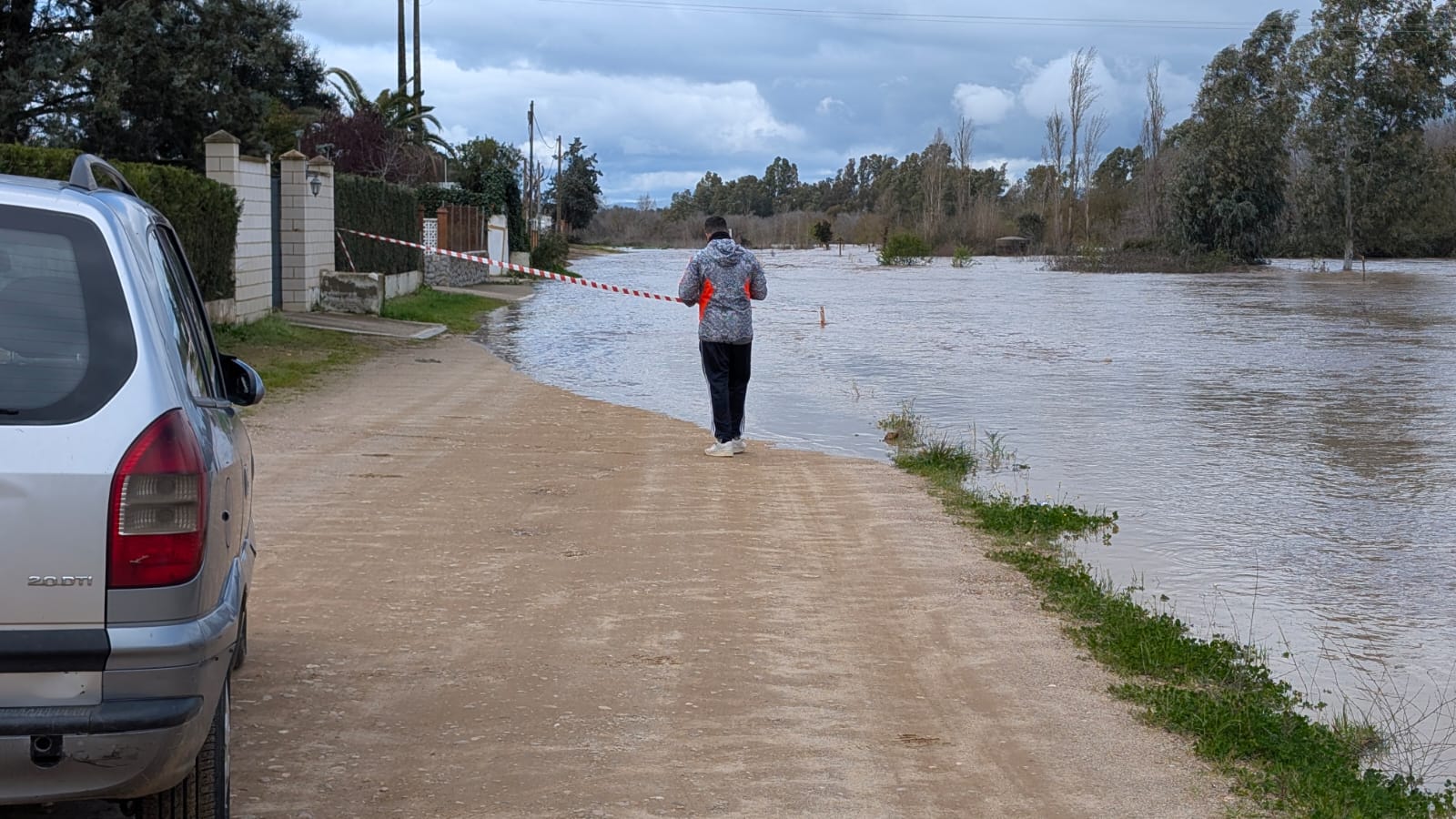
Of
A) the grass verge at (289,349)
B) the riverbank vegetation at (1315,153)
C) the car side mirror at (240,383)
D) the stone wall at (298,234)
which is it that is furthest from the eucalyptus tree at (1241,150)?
the car side mirror at (240,383)

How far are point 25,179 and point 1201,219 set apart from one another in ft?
243

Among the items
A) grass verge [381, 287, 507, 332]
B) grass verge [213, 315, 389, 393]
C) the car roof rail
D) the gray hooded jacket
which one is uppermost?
the car roof rail

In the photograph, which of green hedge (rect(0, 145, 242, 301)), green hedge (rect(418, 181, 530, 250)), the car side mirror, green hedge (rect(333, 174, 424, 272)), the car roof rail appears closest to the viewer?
the car roof rail

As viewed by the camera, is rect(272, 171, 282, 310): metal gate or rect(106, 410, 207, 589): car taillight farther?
rect(272, 171, 282, 310): metal gate

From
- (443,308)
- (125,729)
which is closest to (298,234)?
(443,308)

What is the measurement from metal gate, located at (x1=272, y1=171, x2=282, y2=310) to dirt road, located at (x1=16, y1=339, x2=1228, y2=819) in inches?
544

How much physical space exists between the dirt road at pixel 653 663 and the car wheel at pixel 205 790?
1.71 feet

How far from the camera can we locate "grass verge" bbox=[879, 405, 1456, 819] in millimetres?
4746

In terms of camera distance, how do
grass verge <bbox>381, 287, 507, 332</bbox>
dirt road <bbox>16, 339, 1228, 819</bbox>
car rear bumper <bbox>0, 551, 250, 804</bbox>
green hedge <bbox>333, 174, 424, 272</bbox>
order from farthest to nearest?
green hedge <bbox>333, 174, 424, 272</bbox>, grass verge <bbox>381, 287, 507, 332</bbox>, dirt road <bbox>16, 339, 1228, 819</bbox>, car rear bumper <bbox>0, 551, 250, 804</bbox>

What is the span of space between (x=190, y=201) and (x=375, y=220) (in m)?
11.8

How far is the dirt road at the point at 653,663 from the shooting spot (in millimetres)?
4715

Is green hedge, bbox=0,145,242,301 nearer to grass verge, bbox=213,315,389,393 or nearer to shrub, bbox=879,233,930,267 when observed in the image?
grass verge, bbox=213,315,389,393

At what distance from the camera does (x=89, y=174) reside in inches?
→ 156

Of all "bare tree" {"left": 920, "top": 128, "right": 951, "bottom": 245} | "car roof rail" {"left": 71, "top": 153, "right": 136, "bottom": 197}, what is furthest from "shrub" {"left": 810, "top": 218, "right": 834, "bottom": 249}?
"car roof rail" {"left": 71, "top": 153, "right": 136, "bottom": 197}
